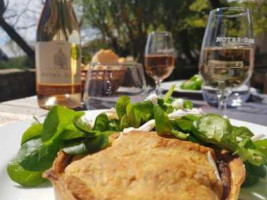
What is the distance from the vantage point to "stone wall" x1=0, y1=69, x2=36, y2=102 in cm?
436

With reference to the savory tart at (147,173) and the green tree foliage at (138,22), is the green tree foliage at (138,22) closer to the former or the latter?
the green tree foliage at (138,22)

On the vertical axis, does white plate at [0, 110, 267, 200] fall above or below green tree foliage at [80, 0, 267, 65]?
below

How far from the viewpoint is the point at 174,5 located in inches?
526

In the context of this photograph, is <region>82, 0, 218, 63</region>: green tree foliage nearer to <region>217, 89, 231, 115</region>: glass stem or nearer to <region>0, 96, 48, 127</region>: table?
<region>0, 96, 48, 127</region>: table

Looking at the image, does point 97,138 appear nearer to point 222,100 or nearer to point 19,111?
point 222,100

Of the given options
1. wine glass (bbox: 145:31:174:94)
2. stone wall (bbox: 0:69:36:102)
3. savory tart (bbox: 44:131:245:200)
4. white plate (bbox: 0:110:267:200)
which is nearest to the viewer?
savory tart (bbox: 44:131:245:200)

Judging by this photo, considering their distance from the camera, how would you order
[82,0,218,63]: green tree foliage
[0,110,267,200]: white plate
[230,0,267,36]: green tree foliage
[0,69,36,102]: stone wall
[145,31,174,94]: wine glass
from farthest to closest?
[82,0,218,63]: green tree foliage, [230,0,267,36]: green tree foliage, [0,69,36,102]: stone wall, [145,31,174,94]: wine glass, [0,110,267,200]: white plate

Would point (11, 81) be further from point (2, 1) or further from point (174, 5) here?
point (174, 5)

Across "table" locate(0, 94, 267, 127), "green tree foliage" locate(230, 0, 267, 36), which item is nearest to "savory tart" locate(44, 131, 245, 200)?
"table" locate(0, 94, 267, 127)

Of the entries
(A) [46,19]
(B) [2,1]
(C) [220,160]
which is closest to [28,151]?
(C) [220,160]

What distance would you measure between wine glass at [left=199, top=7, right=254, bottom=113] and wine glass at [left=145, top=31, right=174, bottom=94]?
18.9 inches

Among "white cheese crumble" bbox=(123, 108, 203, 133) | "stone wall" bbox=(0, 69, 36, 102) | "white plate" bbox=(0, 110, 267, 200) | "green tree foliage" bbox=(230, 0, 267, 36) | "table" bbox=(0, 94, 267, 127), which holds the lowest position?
"stone wall" bbox=(0, 69, 36, 102)

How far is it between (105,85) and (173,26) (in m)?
12.9

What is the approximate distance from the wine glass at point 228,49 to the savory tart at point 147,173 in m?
0.62
